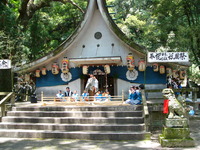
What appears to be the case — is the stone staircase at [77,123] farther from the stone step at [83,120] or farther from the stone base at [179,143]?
the stone base at [179,143]

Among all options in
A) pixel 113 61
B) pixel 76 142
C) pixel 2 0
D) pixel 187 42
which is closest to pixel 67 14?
pixel 2 0

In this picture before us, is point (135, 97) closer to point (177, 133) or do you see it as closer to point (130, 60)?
point (130, 60)

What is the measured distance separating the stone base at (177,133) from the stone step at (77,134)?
1094mm

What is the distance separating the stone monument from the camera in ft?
26.8

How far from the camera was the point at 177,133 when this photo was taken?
8.32 m

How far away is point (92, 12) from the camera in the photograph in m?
15.8

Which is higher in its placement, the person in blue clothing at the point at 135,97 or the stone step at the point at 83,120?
the person in blue clothing at the point at 135,97

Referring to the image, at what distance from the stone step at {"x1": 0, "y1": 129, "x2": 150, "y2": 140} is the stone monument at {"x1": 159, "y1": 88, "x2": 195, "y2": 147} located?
3.70ft

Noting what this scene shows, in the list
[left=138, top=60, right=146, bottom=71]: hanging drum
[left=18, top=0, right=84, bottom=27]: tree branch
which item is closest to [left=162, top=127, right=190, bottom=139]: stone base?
[left=138, top=60, right=146, bottom=71]: hanging drum

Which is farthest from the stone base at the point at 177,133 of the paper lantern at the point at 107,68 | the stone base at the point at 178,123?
the paper lantern at the point at 107,68

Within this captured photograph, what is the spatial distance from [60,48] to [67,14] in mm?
11268

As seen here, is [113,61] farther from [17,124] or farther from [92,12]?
[17,124]

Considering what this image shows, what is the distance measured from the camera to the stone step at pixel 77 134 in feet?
30.8

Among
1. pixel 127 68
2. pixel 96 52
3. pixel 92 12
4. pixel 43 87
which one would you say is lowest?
pixel 43 87
